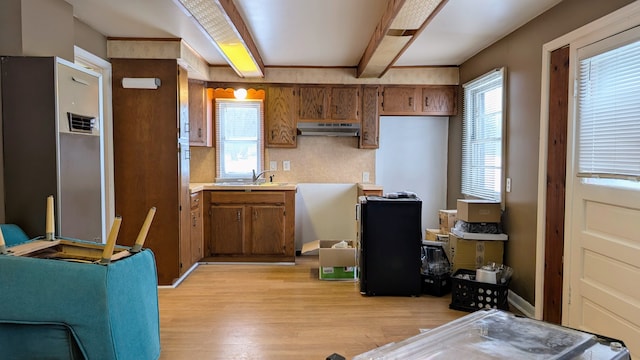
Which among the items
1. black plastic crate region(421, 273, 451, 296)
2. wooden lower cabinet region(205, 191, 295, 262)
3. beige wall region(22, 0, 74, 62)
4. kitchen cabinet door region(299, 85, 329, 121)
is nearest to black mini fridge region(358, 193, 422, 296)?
black plastic crate region(421, 273, 451, 296)

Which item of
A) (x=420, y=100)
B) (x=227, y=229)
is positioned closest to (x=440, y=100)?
(x=420, y=100)

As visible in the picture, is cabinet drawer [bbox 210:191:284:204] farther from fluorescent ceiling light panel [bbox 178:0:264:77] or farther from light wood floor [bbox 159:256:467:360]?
fluorescent ceiling light panel [bbox 178:0:264:77]

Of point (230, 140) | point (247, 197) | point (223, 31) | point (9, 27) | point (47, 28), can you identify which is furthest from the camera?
point (230, 140)

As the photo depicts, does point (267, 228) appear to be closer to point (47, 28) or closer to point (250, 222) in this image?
point (250, 222)

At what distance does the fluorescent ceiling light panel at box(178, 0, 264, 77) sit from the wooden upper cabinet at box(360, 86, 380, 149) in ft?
4.73

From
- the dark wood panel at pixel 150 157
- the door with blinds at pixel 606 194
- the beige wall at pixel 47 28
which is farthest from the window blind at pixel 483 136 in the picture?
the beige wall at pixel 47 28

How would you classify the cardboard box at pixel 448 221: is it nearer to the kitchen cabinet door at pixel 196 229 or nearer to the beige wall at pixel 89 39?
the kitchen cabinet door at pixel 196 229

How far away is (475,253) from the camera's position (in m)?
3.73

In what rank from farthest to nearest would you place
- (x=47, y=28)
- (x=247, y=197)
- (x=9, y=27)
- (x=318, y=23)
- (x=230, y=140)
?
(x=230, y=140) → (x=247, y=197) → (x=318, y=23) → (x=47, y=28) → (x=9, y=27)

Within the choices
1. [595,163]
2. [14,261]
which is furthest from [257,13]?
[595,163]

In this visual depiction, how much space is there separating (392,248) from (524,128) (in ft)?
5.13

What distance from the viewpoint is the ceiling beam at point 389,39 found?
Answer: 8.68ft

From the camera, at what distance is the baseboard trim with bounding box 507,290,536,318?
10.6 feet

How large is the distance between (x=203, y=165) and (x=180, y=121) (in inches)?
57.1
